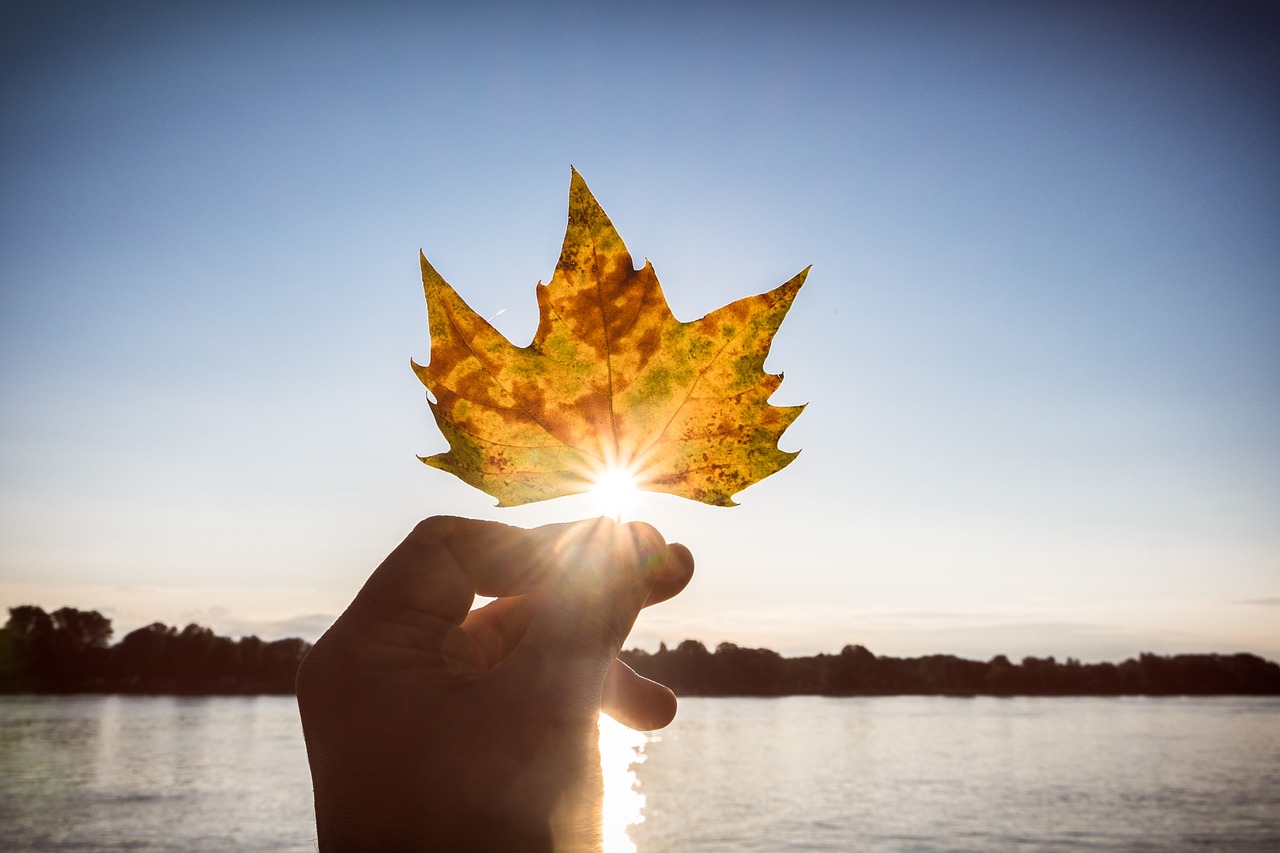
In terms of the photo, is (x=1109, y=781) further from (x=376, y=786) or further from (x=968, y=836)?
(x=376, y=786)

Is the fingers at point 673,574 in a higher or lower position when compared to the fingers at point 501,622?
higher

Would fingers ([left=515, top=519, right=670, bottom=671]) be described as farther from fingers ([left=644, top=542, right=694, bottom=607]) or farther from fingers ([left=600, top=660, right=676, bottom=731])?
fingers ([left=600, top=660, right=676, bottom=731])

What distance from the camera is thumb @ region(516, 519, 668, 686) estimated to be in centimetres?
222

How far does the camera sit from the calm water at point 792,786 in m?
53.0

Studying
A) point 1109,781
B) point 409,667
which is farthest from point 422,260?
point 1109,781

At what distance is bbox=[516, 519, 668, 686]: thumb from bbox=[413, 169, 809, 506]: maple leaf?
178 millimetres

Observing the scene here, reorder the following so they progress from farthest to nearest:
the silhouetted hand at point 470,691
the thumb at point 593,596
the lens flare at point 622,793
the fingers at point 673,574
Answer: the lens flare at point 622,793, the fingers at point 673,574, the thumb at point 593,596, the silhouetted hand at point 470,691

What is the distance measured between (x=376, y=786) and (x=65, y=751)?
4394 inches

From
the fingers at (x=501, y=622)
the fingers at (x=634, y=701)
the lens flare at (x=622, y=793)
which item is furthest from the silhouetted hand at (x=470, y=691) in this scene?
the lens flare at (x=622, y=793)

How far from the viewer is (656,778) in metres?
76.9

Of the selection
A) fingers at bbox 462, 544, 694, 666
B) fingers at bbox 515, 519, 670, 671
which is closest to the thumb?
fingers at bbox 515, 519, 670, 671

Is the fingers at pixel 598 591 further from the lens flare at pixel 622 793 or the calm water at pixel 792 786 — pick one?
the calm water at pixel 792 786

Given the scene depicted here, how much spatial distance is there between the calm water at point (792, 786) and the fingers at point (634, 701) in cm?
5404

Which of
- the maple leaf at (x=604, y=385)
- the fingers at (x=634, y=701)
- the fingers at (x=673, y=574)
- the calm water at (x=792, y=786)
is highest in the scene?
the maple leaf at (x=604, y=385)
